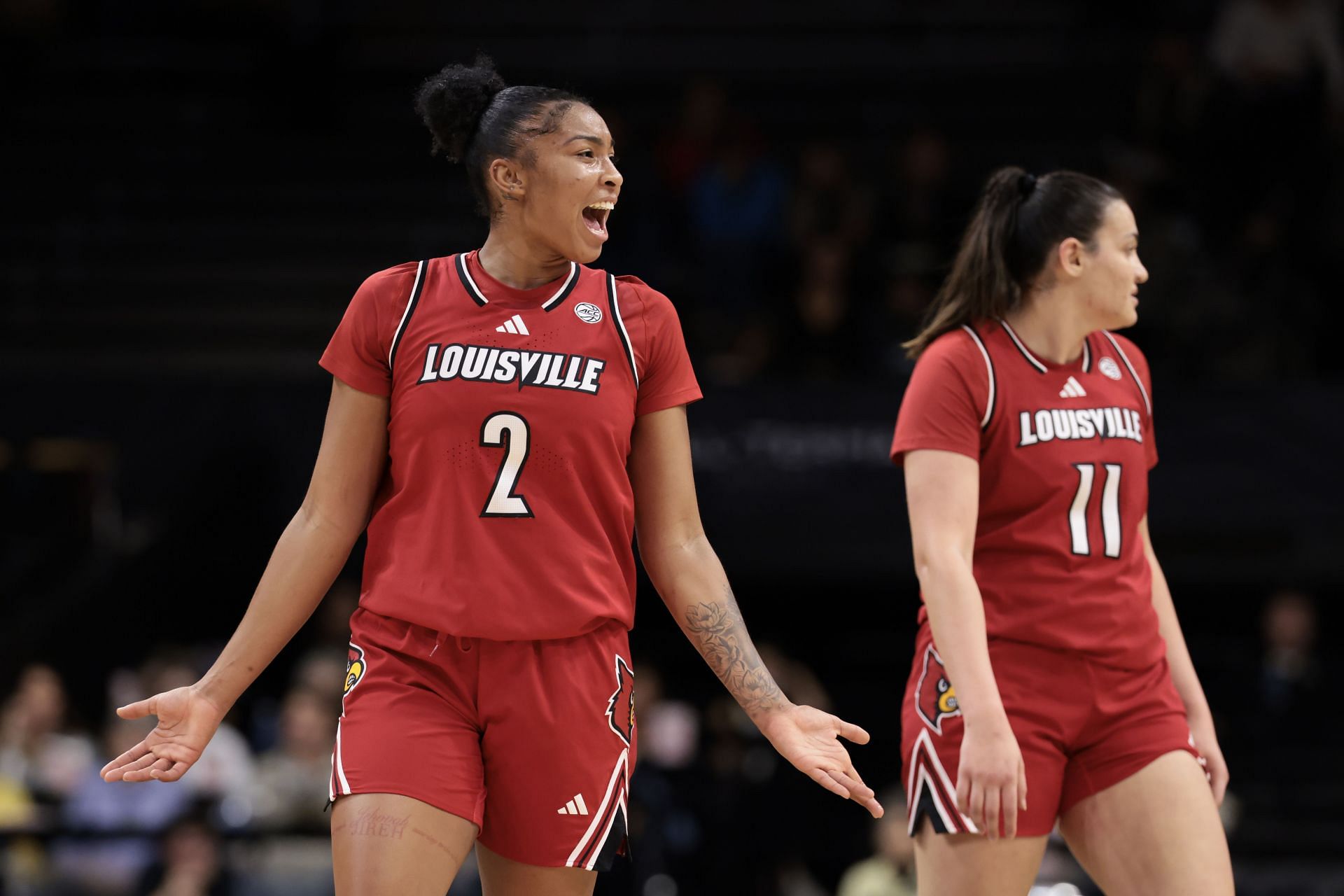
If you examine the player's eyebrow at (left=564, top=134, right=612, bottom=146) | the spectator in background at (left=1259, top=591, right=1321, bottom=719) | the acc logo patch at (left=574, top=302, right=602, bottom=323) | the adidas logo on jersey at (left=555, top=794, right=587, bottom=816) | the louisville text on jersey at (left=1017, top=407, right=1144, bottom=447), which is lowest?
the spectator in background at (left=1259, top=591, right=1321, bottom=719)

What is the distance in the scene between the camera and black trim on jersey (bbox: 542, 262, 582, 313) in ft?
11.4

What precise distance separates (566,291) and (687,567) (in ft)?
2.04

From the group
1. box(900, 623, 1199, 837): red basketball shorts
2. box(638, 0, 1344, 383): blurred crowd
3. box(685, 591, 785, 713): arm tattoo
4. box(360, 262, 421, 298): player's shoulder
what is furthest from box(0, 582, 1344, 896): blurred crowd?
box(360, 262, 421, 298): player's shoulder

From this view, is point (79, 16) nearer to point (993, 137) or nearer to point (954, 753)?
point (993, 137)

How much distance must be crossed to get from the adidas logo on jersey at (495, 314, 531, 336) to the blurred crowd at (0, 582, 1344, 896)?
11.6ft

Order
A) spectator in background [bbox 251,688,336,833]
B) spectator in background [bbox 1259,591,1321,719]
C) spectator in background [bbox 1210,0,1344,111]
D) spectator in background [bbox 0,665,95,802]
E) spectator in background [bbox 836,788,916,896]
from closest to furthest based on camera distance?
1. spectator in background [bbox 836,788,916,896]
2. spectator in background [bbox 251,688,336,833]
3. spectator in background [bbox 0,665,95,802]
4. spectator in background [bbox 1259,591,1321,719]
5. spectator in background [bbox 1210,0,1344,111]

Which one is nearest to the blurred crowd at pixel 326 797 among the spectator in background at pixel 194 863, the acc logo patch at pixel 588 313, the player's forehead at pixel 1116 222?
the spectator in background at pixel 194 863

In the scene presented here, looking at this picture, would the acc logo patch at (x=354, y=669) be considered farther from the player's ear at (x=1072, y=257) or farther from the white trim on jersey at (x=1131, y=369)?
the white trim on jersey at (x=1131, y=369)

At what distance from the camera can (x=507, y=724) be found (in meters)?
3.28

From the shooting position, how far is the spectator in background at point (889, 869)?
677 cm

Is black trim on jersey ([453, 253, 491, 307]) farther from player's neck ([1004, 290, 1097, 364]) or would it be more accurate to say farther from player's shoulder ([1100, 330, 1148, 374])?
player's shoulder ([1100, 330, 1148, 374])

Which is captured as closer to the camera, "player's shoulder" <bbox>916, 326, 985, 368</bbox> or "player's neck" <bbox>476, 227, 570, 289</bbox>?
"player's neck" <bbox>476, 227, 570, 289</bbox>

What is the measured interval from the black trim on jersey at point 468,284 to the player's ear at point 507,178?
0.52 ft

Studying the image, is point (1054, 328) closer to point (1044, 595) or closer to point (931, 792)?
point (1044, 595)
